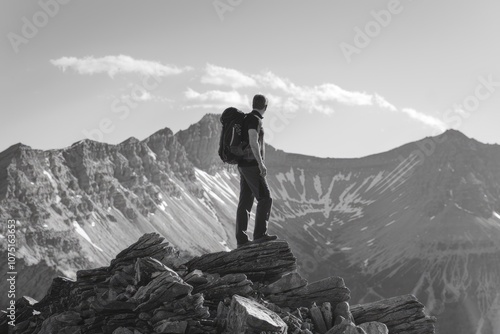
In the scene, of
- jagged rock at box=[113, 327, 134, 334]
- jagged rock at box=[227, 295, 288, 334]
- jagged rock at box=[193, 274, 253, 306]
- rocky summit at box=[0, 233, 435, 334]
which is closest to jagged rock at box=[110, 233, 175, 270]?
rocky summit at box=[0, 233, 435, 334]

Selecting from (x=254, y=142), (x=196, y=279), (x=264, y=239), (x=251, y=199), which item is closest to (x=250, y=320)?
(x=196, y=279)

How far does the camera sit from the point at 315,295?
17594 millimetres

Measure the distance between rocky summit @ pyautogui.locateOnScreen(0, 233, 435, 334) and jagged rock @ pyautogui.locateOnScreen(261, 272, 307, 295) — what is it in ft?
0.10

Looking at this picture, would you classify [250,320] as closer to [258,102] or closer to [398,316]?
[398,316]

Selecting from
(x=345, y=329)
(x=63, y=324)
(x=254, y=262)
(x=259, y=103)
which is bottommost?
(x=345, y=329)

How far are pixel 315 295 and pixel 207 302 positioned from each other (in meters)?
3.76

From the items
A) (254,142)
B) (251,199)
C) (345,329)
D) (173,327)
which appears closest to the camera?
(173,327)

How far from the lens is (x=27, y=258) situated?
172500 millimetres

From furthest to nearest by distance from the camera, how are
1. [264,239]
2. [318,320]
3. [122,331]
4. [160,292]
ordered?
1. [264,239]
2. [318,320]
3. [160,292]
4. [122,331]

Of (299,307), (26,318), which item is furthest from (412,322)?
(26,318)

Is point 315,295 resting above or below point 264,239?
below

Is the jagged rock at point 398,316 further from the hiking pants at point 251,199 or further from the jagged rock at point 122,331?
the jagged rock at point 122,331

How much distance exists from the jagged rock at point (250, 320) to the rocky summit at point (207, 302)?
0.02 m

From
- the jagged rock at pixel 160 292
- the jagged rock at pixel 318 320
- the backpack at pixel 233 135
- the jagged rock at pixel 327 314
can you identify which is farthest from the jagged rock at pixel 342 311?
the backpack at pixel 233 135
